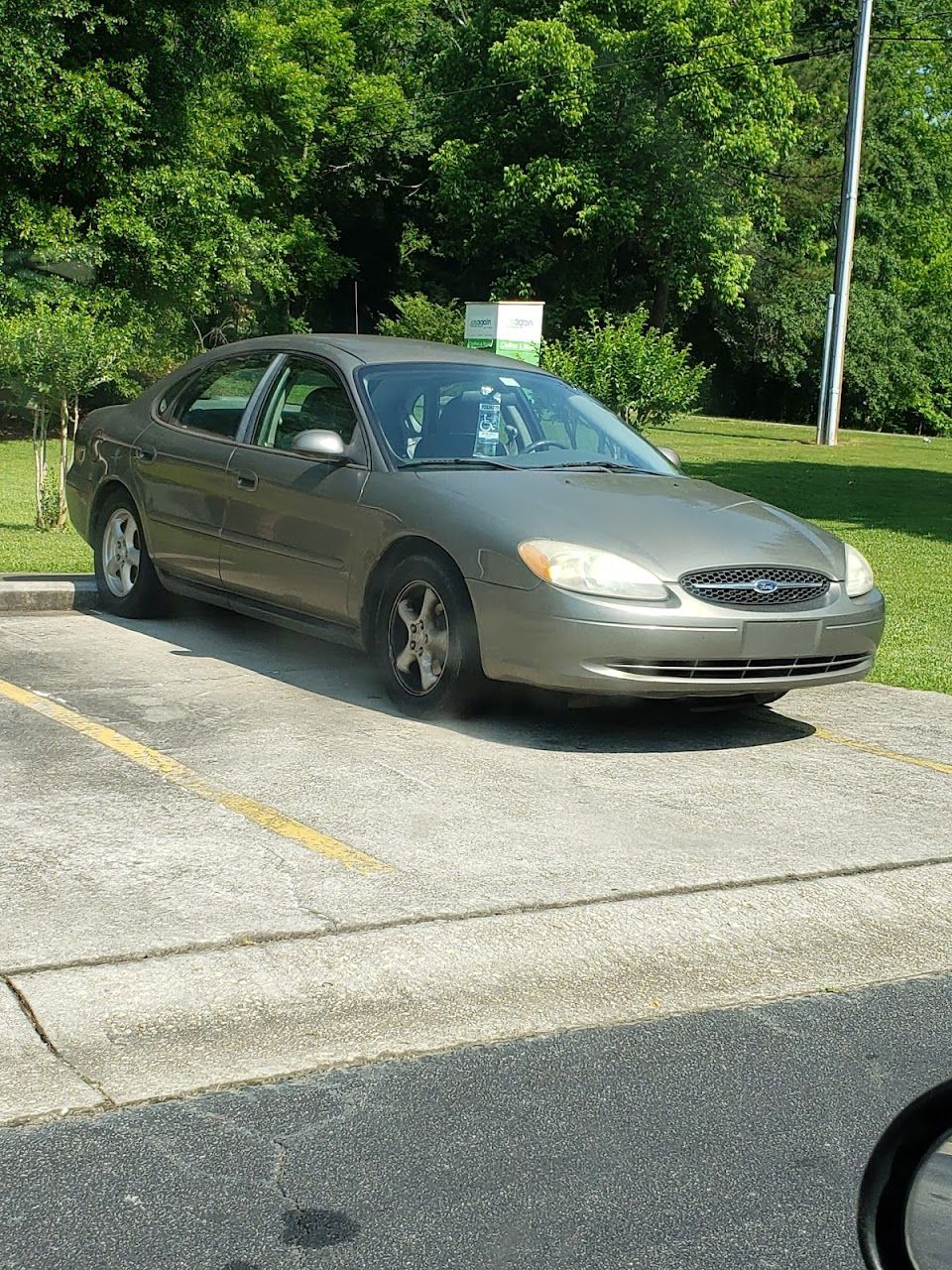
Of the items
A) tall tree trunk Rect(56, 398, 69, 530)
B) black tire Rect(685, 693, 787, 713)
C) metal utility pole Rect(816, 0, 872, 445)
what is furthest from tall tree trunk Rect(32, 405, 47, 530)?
metal utility pole Rect(816, 0, 872, 445)

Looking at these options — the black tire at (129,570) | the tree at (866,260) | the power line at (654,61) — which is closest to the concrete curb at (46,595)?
the black tire at (129,570)

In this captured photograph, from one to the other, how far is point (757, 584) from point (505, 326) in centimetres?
1059

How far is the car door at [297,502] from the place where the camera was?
7.64 meters

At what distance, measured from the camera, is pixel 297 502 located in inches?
310

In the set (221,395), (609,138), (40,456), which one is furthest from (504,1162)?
(609,138)

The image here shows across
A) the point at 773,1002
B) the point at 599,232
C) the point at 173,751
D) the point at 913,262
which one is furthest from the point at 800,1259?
the point at 913,262

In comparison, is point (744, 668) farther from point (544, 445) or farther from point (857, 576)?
point (544, 445)

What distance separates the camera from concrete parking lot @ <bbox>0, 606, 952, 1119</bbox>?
12.9 ft

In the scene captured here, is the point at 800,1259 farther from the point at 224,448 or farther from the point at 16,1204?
the point at 224,448

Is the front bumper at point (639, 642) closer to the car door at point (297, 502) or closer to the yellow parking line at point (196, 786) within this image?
the car door at point (297, 502)

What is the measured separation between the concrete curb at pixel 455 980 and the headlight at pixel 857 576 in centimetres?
257

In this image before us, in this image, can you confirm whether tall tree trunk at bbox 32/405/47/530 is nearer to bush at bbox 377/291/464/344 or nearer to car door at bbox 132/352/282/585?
car door at bbox 132/352/282/585

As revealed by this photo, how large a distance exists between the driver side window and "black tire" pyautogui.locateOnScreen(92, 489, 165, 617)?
3.82 ft

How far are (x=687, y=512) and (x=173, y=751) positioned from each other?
2524 mm
